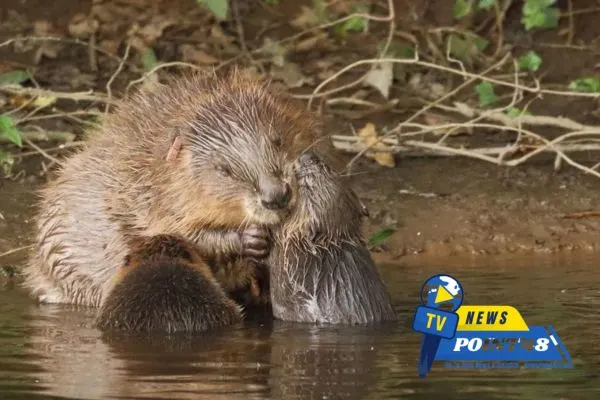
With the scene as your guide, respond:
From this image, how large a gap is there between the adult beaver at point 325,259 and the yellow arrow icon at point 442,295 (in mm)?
278

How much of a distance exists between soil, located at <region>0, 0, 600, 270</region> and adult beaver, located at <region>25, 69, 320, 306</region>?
0.48 m

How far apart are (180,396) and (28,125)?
483cm

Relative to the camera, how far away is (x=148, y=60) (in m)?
10.1

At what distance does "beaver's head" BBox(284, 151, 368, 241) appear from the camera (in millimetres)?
6352

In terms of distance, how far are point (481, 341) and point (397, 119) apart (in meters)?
4.26

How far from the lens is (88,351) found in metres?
5.94

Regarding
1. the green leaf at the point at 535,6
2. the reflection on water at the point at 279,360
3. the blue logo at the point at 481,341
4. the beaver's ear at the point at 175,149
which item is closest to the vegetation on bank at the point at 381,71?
the green leaf at the point at 535,6

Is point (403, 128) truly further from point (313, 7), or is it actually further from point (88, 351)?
point (88, 351)

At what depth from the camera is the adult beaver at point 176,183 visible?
6.52 metres

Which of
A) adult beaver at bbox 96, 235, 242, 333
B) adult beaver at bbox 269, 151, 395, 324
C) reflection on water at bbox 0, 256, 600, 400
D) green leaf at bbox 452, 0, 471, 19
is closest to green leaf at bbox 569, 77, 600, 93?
green leaf at bbox 452, 0, 471, 19

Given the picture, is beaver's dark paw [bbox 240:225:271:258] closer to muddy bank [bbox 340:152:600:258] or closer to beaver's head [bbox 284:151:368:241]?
beaver's head [bbox 284:151:368:241]

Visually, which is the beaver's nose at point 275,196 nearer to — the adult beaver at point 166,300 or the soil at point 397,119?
the adult beaver at point 166,300

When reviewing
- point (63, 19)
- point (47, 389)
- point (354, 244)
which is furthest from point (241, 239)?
point (63, 19)

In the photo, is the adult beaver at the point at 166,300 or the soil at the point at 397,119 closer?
the adult beaver at the point at 166,300
